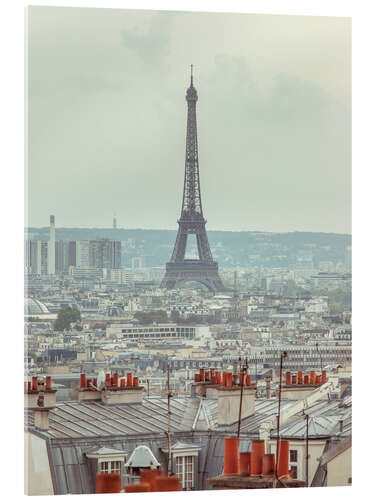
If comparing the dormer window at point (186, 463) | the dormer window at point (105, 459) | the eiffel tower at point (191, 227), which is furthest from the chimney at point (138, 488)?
the eiffel tower at point (191, 227)

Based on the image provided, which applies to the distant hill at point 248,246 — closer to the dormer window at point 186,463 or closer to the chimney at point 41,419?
the chimney at point 41,419

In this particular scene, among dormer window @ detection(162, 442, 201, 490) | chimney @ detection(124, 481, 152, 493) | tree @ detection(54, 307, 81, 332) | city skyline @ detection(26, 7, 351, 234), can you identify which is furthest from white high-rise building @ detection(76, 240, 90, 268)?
chimney @ detection(124, 481, 152, 493)

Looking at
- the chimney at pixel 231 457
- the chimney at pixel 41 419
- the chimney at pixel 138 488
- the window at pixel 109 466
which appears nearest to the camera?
the chimney at pixel 138 488

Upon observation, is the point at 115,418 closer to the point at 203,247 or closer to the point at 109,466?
the point at 109,466

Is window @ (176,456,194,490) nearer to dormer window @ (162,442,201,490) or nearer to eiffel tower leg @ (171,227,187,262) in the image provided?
dormer window @ (162,442,201,490)

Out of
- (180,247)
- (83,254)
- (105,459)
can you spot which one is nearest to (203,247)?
(180,247)
